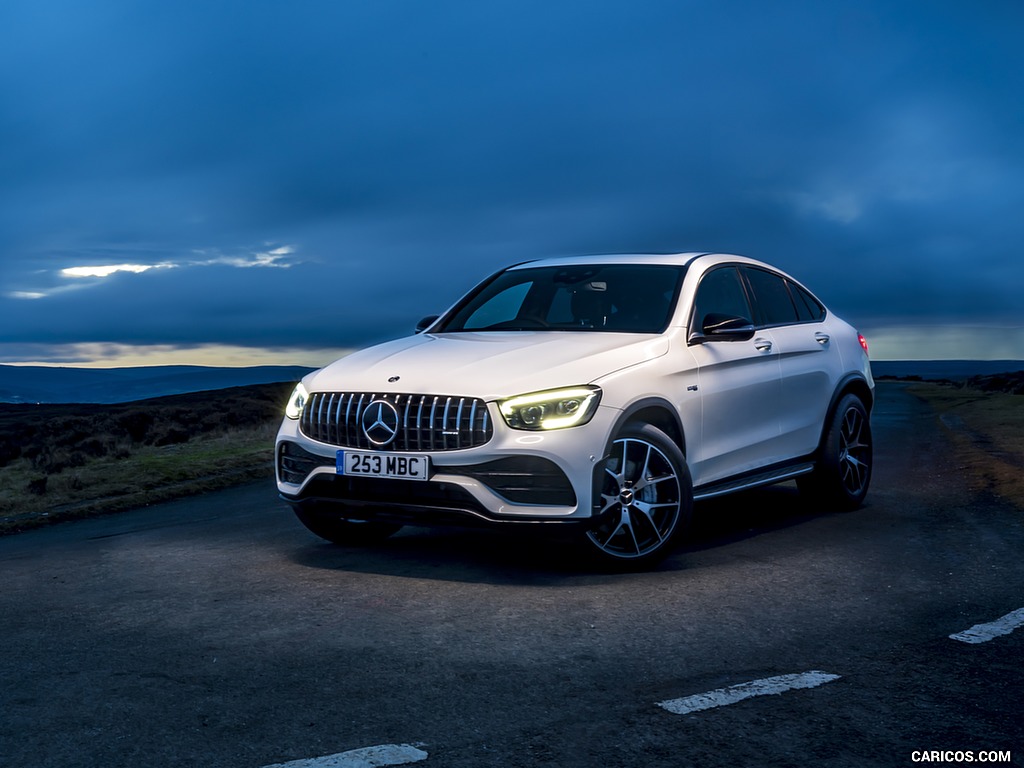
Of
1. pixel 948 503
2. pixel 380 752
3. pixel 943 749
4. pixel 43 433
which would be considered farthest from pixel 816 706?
pixel 43 433

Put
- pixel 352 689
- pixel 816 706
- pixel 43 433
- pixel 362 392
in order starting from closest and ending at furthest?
pixel 816 706 → pixel 352 689 → pixel 362 392 → pixel 43 433

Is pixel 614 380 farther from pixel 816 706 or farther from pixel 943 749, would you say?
pixel 943 749

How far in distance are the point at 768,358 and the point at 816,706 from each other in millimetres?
4307

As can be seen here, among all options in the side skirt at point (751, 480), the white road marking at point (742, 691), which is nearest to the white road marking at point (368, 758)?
the white road marking at point (742, 691)

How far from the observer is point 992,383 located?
171 feet

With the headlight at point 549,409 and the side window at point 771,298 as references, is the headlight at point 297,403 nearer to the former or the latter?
the headlight at point 549,409

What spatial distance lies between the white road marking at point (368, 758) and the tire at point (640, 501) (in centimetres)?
284

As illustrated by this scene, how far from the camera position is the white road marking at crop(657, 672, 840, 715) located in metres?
4.00

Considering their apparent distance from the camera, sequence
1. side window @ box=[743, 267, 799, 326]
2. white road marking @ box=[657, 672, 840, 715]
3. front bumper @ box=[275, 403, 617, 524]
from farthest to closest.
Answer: side window @ box=[743, 267, 799, 326], front bumper @ box=[275, 403, 617, 524], white road marking @ box=[657, 672, 840, 715]

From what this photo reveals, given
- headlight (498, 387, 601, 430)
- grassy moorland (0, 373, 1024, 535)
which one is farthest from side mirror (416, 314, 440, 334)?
grassy moorland (0, 373, 1024, 535)

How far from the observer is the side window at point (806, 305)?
9.02 metres

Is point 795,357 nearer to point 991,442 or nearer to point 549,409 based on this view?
point 549,409

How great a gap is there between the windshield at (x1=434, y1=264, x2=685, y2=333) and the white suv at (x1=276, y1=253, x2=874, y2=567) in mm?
14

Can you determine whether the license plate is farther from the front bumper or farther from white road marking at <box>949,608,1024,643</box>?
white road marking at <box>949,608,1024,643</box>
